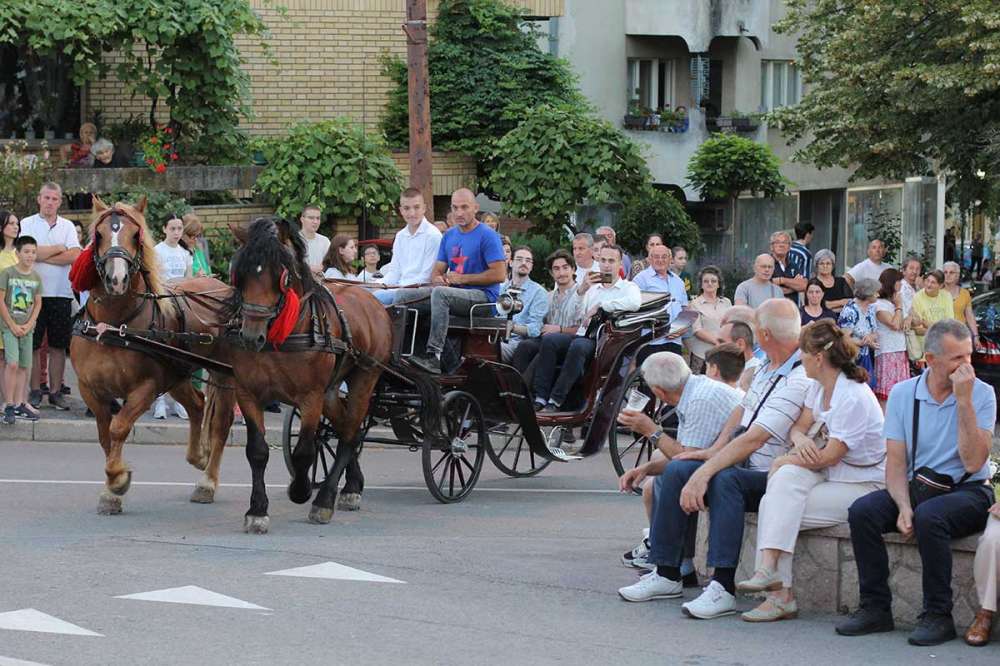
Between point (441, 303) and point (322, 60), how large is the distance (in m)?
13.8

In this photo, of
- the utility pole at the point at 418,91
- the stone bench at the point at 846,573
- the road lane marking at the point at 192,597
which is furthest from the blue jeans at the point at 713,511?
the utility pole at the point at 418,91

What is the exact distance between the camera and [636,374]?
1440cm

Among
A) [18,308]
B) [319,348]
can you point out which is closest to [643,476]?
[319,348]

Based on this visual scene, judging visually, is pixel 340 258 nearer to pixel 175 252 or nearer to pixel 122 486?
pixel 175 252

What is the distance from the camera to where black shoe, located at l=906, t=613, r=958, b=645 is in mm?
8281

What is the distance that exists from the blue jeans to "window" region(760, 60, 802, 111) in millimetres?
32527

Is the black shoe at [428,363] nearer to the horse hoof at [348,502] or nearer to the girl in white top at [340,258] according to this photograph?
Answer: the horse hoof at [348,502]

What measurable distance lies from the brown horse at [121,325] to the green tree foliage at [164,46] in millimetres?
10508

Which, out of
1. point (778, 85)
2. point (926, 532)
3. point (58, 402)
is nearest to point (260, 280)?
point (926, 532)

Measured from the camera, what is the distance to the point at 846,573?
29.3ft

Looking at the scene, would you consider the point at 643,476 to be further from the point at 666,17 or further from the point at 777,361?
the point at 666,17

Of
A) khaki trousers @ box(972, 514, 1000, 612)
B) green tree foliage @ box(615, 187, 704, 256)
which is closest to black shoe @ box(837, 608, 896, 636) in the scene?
khaki trousers @ box(972, 514, 1000, 612)

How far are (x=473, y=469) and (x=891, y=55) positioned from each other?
52.4ft

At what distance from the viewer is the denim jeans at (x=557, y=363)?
1403 cm
